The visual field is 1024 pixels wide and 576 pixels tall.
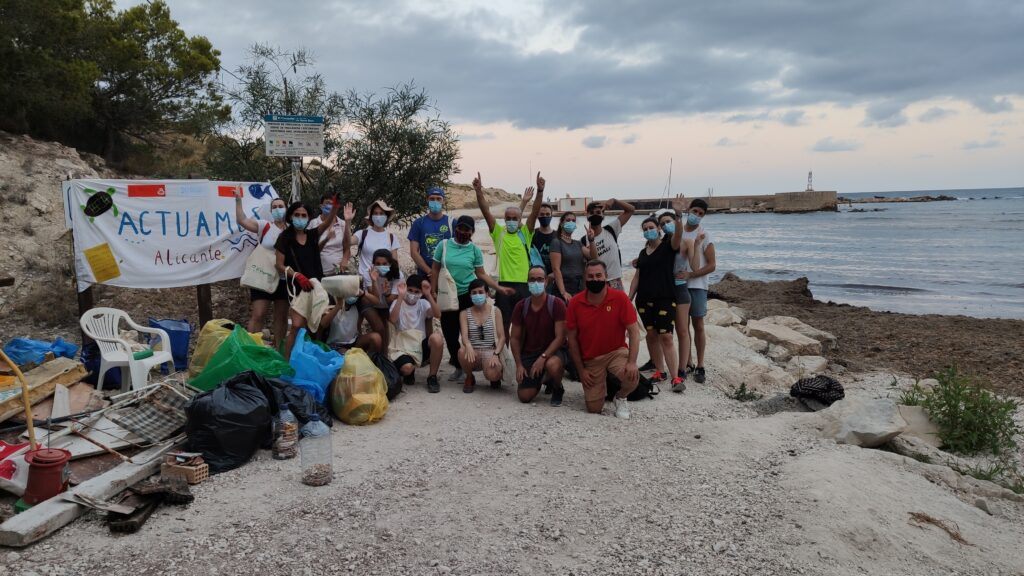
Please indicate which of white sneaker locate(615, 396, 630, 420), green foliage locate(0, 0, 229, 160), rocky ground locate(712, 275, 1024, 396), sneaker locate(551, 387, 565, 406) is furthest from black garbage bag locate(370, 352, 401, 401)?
green foliage locate(0, 0, 229, 160)

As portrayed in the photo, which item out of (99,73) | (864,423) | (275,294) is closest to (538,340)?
(275,294)

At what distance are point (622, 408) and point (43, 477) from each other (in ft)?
15.6

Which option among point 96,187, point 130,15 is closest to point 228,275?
point 96,187

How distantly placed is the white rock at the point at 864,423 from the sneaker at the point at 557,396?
8.29 ft

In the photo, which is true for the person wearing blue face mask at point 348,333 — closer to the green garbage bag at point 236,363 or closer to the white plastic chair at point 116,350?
the green garbage bag at point 236,363

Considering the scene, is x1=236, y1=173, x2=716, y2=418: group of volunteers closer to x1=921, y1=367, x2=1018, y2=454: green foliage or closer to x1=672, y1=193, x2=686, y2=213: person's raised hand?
x1=672, y1=193, x2=686, y2=213: person's raised hand

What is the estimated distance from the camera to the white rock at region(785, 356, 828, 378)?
32.3ft

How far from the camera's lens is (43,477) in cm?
442

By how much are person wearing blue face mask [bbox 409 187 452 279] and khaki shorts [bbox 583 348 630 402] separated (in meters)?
2.22

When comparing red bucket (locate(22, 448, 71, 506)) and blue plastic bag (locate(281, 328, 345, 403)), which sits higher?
blue plastic bag (locate(281, 328, 345, 403))

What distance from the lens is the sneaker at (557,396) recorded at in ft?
23.4

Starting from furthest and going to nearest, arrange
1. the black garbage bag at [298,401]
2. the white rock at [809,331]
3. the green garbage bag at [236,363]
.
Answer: the white rock at [809,331] < the green garbage bag at [236,363] < the black garbage bag at [298,401]

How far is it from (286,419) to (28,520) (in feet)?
6.03

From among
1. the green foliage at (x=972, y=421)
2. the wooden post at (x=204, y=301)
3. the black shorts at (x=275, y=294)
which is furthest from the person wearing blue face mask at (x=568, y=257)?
the wooden post at (x=204, y=301)
